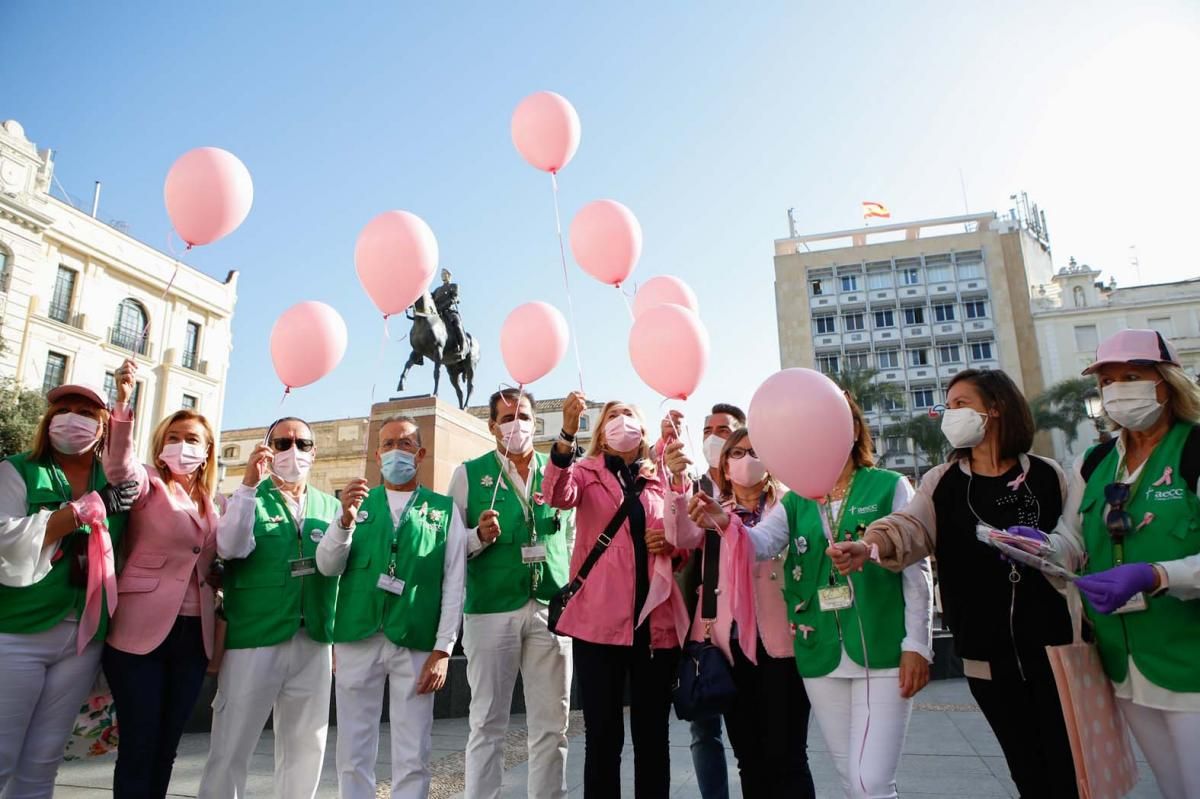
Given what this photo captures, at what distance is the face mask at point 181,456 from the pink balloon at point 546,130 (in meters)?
3.27

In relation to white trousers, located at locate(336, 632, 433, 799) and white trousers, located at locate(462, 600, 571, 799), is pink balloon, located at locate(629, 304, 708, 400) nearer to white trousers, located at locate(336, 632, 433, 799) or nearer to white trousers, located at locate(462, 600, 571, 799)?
white trousers, located at locate(462, 600, 571, 799)

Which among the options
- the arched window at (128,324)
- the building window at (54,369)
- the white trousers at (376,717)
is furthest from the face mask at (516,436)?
the arched window at (128,324)

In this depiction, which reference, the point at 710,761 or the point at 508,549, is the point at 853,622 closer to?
the point at 710,761

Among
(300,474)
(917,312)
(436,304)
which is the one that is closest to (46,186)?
(436,304)

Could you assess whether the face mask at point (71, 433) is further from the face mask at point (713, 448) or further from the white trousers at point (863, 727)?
the white trousers at point (863, 727)

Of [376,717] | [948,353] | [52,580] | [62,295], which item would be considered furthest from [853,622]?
[948,353]

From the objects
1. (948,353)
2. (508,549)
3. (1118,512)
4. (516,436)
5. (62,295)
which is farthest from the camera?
(948,353)

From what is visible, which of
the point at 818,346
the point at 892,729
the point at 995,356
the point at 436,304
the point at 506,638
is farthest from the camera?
the point at 818,346

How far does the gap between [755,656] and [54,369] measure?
33648 mm

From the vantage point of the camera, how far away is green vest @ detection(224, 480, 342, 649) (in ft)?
11.5

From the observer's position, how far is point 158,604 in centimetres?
326

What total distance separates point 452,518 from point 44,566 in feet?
5.62

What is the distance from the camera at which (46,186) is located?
29.8 meters

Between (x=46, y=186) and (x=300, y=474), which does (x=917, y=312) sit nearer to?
(x=46, y=186)
